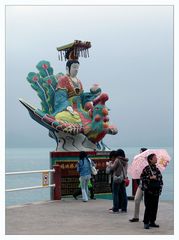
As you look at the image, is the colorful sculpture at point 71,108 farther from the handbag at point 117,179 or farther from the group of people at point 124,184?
the handbag at point 117,179

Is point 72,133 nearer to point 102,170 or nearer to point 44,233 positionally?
point 102,170

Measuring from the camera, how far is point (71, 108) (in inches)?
678

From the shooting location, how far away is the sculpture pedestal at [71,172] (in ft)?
53.4

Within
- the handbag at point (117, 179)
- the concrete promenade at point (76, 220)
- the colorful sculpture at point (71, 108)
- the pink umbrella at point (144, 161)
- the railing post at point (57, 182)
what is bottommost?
the concrete promenade at point (76, 220)

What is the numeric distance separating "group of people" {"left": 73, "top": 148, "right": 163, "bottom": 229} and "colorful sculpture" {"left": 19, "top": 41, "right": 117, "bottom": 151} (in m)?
1.92

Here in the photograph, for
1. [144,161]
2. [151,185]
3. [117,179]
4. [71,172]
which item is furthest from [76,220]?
[71,172]

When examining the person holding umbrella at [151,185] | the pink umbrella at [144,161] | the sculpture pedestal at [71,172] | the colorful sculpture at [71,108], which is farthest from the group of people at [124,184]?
the colorful sculpture at [71,108]

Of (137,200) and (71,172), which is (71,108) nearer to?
(71,172)

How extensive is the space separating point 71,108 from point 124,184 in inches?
204

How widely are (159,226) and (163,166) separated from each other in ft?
4.01

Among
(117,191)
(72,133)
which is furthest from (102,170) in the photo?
(117,191)

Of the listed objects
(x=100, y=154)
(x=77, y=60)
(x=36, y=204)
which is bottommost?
(x=36, y=204)

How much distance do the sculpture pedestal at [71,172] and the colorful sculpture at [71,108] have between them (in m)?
0.46

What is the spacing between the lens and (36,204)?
14.3 m
